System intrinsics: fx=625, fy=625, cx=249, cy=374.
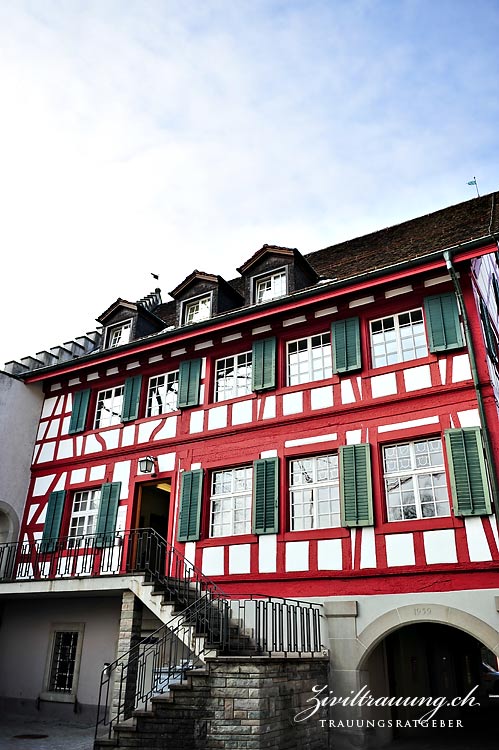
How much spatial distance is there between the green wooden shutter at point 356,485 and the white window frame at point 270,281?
426 cm

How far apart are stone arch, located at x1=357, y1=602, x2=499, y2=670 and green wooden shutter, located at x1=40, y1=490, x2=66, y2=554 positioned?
7412mm

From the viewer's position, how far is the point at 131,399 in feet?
47.8

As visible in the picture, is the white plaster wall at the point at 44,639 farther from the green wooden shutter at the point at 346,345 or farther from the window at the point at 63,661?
the green wooden shutter at the point at 346,345

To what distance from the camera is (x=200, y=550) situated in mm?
12078

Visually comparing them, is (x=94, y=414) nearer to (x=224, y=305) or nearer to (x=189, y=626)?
(x=224, y=305)

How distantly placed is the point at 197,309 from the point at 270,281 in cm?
202

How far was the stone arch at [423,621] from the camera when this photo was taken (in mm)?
8961

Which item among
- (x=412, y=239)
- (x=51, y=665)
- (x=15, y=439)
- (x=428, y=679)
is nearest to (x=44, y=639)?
(x=51, y=665)

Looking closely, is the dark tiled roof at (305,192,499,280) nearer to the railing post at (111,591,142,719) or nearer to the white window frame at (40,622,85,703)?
the railing post at (111,591,142,719)

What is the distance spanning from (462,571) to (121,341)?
1029 cm

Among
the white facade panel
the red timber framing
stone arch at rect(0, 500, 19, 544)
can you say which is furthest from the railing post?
stone arch at rect(0, 500, 19, 544)

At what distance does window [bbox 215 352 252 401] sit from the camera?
13117 mm

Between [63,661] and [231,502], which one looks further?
[63,661]

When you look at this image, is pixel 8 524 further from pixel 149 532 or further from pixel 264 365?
pixel 264 365
